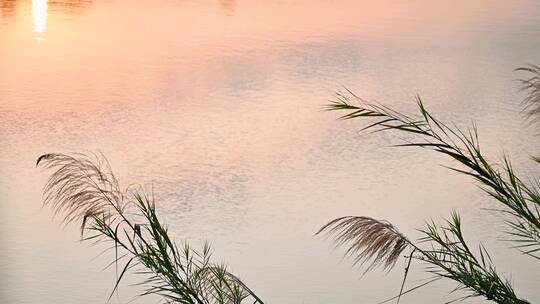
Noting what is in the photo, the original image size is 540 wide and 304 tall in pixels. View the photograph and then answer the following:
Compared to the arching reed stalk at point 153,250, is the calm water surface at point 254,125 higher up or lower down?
higher up

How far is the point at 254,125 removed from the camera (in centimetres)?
591

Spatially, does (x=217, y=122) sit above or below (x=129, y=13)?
below

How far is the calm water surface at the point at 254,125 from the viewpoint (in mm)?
4184

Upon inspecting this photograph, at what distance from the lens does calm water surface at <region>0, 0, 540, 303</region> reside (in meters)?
4.18

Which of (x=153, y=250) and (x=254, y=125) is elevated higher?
(x=254, y=125)

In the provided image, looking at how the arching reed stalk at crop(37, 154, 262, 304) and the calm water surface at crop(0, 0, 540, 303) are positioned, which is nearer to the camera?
the arching reed stalk at crop(37, 154, 262, 304)

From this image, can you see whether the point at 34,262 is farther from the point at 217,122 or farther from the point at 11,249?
the point at 217,122

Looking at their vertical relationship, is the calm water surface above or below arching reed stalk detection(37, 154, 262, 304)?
above

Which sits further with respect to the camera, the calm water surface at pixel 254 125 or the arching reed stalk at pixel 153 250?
the calm water surface at pixel 254 125

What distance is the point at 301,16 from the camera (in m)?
9.25

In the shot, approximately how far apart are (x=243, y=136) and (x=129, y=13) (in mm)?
3690

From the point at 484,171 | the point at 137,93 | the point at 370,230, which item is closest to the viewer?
the point at 484,171

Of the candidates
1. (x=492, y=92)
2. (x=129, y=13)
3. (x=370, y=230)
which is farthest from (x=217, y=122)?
(x=370, y=230)

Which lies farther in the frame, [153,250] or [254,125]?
[254,125]
